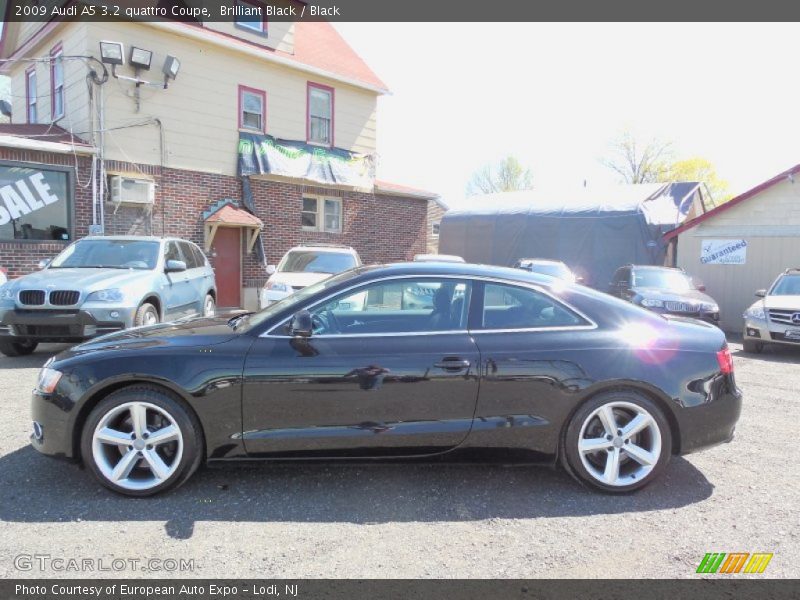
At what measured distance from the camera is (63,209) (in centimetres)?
1111

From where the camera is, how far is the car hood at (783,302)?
9.30 metres

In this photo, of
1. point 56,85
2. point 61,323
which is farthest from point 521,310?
point 56,85

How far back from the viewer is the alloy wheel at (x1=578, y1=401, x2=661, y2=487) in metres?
3.48

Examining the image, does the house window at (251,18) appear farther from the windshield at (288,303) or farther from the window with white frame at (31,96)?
the windshield at (288,303)

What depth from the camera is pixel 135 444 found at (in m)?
3.33

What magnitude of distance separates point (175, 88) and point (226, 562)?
12.5m

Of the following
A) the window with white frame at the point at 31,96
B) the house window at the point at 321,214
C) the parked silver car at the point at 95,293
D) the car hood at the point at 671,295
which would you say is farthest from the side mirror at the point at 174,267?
the window with white frame at the point at 31,96

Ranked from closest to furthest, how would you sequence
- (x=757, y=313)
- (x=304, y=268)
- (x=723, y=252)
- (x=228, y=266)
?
1. (x=757, y=313)
2. (x=304, y=268)
3. (x=228, y=266)
4. (x=723, y=252)

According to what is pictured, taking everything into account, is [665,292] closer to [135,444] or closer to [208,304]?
[208,304]

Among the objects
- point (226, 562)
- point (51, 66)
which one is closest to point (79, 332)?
point (226, 562)

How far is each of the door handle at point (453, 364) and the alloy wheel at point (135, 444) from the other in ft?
5.33

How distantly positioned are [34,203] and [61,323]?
5.45 metres

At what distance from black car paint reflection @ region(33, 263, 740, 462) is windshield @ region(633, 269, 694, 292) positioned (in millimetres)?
8932

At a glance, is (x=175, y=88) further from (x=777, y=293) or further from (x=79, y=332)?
(x=777, y=293)
